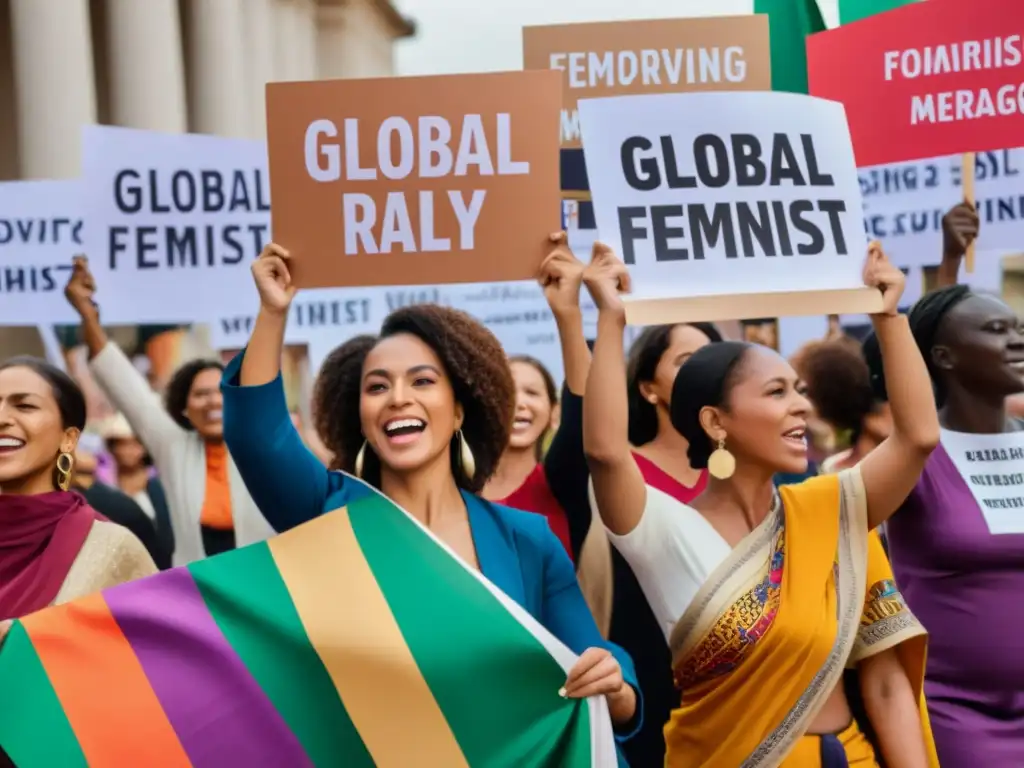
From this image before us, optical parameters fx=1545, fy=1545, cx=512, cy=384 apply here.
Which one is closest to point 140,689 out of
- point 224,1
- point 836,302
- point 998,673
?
point 836,302

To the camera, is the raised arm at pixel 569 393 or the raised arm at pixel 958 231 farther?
the raised arm at pixel 958 231

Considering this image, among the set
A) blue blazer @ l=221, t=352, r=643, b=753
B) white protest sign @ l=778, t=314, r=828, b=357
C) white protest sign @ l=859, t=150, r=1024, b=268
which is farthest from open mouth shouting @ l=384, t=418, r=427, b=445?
white protest sign @ l=778, t=314, r=828, b=357

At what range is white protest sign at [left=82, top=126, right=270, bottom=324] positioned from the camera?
622 centimetres

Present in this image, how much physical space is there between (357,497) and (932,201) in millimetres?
4250

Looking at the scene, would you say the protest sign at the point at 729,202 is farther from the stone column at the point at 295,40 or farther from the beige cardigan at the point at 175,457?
the stone column at the point at 295,40

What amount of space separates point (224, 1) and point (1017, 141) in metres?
19.3

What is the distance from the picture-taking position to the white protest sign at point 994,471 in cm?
418

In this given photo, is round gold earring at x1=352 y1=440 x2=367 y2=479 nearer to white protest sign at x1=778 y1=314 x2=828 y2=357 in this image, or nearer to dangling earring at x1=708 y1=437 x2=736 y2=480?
dangling earring at x1=708 y1=437 x2=736 y2=480

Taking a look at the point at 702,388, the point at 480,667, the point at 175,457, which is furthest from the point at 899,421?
the point at 175,457

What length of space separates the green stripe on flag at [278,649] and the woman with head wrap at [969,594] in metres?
1.65

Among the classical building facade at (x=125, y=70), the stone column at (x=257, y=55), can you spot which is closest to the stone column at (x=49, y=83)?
the classical building facade at (x=125, y=70)

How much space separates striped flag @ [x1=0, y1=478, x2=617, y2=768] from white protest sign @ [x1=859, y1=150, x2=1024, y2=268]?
11.8 ft

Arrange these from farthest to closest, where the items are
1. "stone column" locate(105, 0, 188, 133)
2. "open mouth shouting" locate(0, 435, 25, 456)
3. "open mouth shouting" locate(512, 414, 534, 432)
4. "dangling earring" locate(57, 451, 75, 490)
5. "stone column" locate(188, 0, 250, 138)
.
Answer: "stone column" locate(188, 0, 250, 138) < "stone column" locate(105, 0, 188, 133) < "open mouth shouting" locate(512, 414, 534, 432) < "dangling earring" locate(57, 451, 75, 490) < "open mouth shouting" locate(0, 435, 25, 456)

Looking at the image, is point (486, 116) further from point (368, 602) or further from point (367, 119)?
point (368, 602)
